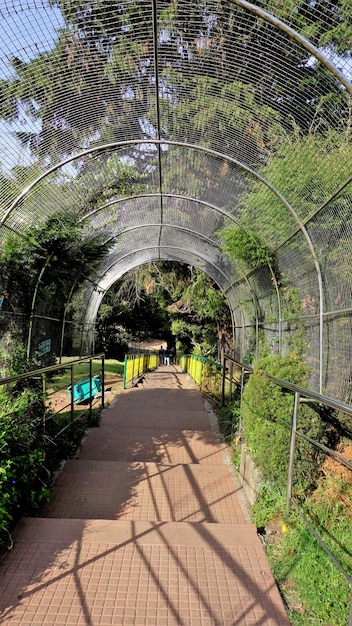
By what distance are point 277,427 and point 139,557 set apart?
149 centimetres

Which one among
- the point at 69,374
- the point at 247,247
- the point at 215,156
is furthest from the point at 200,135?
the point at 69,374

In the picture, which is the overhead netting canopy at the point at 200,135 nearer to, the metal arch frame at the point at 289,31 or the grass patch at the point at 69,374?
the metal arch frame at the point at 289,31

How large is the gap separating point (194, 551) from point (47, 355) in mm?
4264

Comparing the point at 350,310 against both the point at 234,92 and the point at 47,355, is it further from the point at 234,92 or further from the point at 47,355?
the point at 47,355

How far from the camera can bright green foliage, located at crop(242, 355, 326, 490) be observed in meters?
2.97

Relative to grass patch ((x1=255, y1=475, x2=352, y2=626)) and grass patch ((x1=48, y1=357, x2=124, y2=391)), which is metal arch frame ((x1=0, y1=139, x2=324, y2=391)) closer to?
grass patch ((x1=255, y1=475, x2=352, y2=626))

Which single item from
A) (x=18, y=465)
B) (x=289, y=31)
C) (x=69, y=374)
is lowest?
(x=18, y=465)

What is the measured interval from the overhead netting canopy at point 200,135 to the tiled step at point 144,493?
4.84 ft

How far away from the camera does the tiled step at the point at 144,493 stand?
288 centimetres

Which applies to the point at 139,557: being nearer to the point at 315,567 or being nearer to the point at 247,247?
the point at 315,567

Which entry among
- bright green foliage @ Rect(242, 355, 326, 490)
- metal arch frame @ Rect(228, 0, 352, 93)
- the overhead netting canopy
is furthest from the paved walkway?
metal arch frame @ Rect(228, 0, 352, 93)

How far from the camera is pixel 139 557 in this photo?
208 cm

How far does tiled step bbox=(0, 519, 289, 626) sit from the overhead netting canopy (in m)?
2.06

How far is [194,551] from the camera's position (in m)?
2.14
